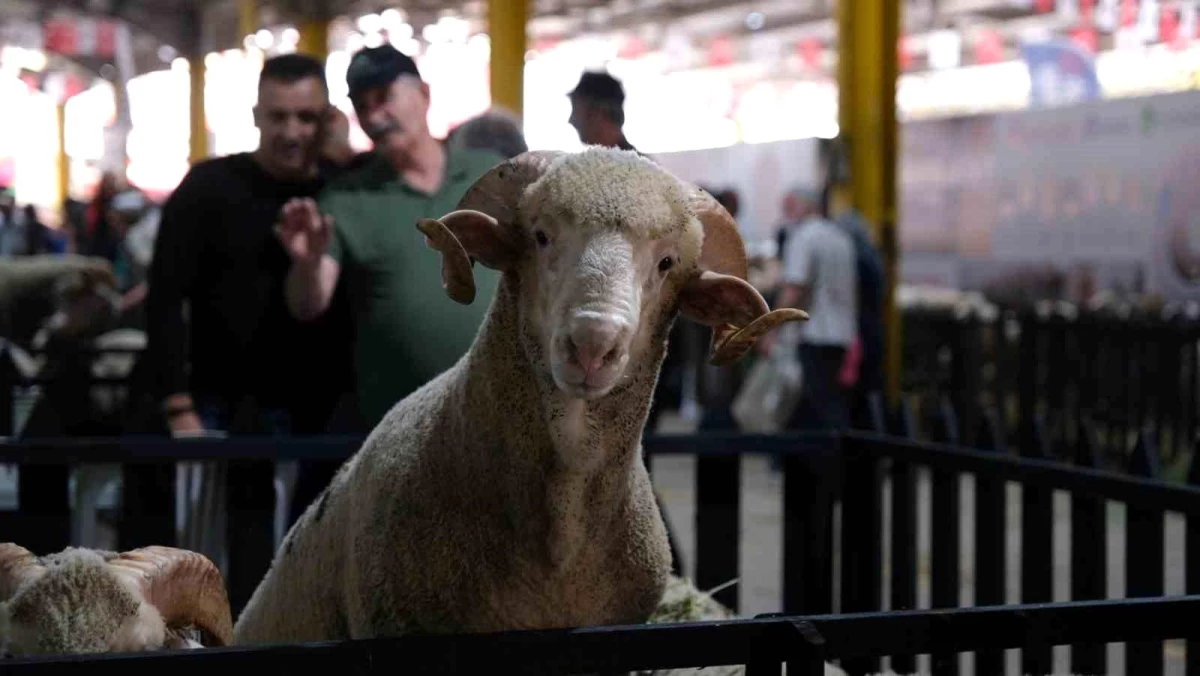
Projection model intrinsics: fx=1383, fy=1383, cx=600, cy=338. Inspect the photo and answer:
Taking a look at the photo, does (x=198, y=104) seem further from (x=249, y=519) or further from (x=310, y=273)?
(x=310, y=273)

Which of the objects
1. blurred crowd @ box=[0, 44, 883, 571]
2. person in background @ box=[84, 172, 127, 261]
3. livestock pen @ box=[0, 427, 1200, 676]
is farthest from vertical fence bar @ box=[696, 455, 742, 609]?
person in background @ box=[84, 172, 127, 261]

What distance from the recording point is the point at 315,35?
12.8 metres

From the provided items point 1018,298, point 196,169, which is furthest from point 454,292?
point 1018,298

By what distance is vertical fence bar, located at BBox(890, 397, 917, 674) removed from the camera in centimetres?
346

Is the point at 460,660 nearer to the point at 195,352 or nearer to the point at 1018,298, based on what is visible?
the point at 195,352

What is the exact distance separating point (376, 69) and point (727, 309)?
1.20 metres

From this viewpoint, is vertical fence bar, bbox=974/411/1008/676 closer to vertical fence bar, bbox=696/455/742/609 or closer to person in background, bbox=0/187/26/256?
vertical fence bar, bbox=696/455/742/609

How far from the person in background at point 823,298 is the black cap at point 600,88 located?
475cm

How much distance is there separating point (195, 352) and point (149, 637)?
183cm

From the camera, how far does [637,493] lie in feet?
7.16

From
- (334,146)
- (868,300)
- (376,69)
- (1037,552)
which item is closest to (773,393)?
(868,300)

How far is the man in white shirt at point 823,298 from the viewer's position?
26.3 feet

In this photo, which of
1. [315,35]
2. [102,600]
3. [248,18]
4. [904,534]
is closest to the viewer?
[102,600]

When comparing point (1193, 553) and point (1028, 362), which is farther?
point (1028, 362)
